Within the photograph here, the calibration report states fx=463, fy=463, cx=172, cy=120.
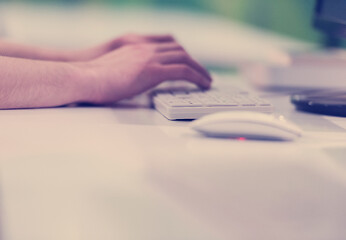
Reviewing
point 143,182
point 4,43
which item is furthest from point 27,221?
point 4,43

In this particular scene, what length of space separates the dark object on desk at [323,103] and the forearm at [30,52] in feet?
1.47

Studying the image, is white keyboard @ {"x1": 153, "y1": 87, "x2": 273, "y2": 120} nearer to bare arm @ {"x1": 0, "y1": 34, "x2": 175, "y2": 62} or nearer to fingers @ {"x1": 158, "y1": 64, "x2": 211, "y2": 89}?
fingers @ {"x1": 158, "y1": 64, "x2": 211, "y2": 89}

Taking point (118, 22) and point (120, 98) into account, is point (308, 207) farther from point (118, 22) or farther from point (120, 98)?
point (118, 22)

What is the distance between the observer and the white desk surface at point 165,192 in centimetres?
43

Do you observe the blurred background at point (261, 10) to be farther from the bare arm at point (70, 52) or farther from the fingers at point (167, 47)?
the fingers at point (167, 47)

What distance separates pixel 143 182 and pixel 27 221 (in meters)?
0.11

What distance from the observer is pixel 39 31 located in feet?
4.49

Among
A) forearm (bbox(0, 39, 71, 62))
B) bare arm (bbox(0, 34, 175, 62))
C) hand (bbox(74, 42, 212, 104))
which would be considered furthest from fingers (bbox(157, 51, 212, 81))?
forearm (bbox(0, 39, 71, 62))

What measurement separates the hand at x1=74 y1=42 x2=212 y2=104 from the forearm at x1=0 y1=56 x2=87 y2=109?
0.07 ft

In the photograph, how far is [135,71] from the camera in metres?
0.72

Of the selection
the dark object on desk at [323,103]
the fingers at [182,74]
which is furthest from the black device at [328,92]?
the fingers at [182,74]

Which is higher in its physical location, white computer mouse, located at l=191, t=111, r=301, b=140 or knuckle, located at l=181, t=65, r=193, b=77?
white computer mouse, located at l=191, t=111, r=301, b=140

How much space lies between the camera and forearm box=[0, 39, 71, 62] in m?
0.83

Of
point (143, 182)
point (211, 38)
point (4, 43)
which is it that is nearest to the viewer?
point (143, 182)
